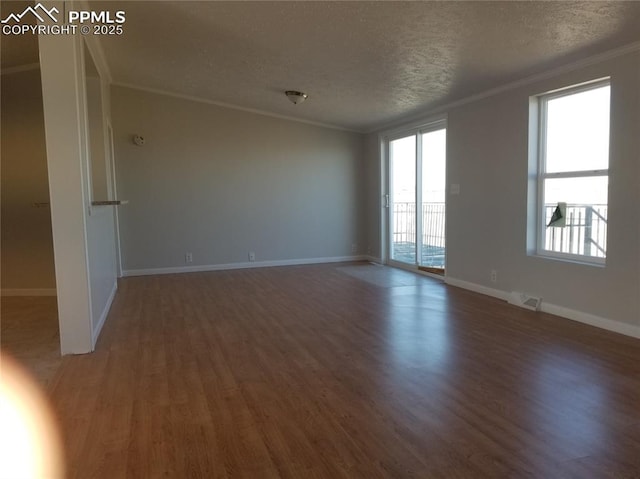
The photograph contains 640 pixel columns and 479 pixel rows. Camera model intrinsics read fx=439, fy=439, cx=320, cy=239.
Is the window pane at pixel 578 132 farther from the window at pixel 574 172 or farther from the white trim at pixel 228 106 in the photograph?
the white trim at pixel 228 106

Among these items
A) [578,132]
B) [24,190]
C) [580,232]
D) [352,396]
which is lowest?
[352,396]

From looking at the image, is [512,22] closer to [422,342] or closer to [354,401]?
[422,342]

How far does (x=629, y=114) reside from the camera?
3.31m

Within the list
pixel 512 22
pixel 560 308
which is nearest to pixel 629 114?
pixel 512 22

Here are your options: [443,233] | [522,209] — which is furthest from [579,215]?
[443,233]

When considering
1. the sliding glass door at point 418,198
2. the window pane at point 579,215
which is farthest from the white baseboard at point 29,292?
the window pane at point 579,215

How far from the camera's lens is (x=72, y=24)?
297 centimetres

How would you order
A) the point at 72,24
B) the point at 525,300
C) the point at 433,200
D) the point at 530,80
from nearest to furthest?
the point at 72,24
the point at 530,80
the point at 525,300
the point at 433,200

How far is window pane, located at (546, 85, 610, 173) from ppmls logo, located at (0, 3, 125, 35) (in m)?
3.91

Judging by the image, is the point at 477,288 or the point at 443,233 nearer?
the point at 477,288

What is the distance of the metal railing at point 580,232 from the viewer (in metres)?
3.68

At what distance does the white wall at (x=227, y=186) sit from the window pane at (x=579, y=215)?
12.3 feet

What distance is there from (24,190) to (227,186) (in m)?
2.57

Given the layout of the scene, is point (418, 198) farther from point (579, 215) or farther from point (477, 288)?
point (579, 215)
